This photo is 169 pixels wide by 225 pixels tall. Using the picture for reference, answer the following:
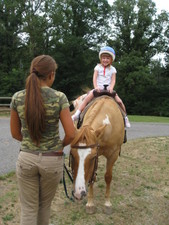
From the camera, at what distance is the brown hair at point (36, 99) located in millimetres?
1955

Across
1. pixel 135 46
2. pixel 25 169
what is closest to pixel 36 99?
pixel 25 169

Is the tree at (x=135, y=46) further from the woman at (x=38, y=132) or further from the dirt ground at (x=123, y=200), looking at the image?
the woman at (x=38, y=132)

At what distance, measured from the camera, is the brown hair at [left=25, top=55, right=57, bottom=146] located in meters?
1.96

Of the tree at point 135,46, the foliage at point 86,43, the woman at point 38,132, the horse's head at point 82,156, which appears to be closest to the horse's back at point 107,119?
the horse's head at point 82,156

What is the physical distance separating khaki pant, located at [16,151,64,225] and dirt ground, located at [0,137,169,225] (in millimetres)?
1204

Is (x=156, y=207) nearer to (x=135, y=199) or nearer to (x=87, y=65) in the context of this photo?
(x=135, y=199)

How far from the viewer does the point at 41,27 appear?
24.2 meters

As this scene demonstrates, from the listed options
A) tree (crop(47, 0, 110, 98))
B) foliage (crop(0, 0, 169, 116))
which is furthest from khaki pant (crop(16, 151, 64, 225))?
tree (crop(47, 0, 110, 98))

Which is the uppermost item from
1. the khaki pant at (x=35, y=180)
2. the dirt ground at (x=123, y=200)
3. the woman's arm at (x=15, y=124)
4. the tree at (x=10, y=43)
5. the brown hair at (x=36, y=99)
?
the tree at (x=10, y=43)

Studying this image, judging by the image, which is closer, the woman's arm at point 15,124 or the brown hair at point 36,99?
the brown hair at point 36,99

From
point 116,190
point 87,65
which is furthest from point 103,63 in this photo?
point 87,65

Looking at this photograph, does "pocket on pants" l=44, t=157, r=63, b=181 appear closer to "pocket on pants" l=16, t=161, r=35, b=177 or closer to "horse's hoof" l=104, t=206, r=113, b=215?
"pocket on pants" l=16, t=161, r=35, b=177

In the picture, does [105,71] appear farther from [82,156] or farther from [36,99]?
[36,99]

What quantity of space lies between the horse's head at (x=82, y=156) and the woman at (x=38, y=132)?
0.35 m
